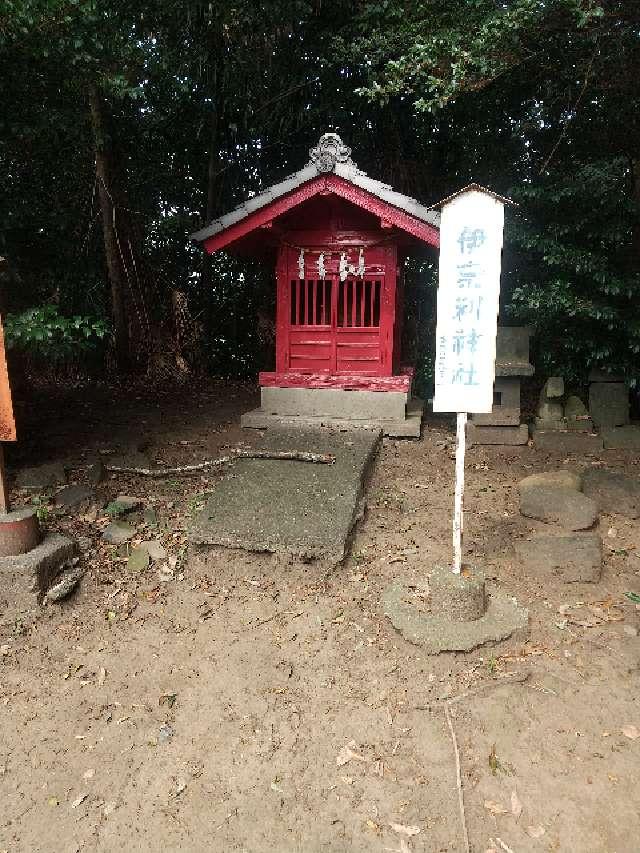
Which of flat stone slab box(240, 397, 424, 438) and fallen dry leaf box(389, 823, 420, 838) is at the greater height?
flat stone slab box(240, 397, 424, 438)

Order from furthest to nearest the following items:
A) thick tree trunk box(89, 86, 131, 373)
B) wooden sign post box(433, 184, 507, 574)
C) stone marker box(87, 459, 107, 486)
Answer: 1. thick tree trunk box(89, 86, 131, 373)
2. stone marker box(87, 459, 107, 486)
3. wooden sign post box(433, 184, 507, 574)

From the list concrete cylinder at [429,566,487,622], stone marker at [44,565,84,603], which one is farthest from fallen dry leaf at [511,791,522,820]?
stone marker at [44,565,84,603]

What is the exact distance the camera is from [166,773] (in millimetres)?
3188

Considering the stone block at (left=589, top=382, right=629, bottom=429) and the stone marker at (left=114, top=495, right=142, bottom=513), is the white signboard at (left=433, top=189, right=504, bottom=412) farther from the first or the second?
the stone block at (left=589, top=382, right=629, bottom=429)

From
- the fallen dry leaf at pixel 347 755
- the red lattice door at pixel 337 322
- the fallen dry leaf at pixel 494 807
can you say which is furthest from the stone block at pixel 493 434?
the fallen dry leaf at pixel 494 807

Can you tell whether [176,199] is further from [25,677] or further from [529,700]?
[529,700]

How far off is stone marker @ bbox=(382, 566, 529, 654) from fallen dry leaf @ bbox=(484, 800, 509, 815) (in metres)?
1.02

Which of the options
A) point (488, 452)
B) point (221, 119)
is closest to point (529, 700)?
point (488, 452)

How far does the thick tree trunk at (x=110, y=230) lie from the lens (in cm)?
880

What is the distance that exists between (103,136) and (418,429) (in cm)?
687

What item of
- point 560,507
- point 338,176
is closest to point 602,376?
point 560,507

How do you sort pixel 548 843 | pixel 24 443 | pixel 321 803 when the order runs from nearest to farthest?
pixel 548 843, pixel 321 803, pixel 24 443

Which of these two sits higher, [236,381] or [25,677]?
[236,381]

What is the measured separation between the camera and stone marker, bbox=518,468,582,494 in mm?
5875
